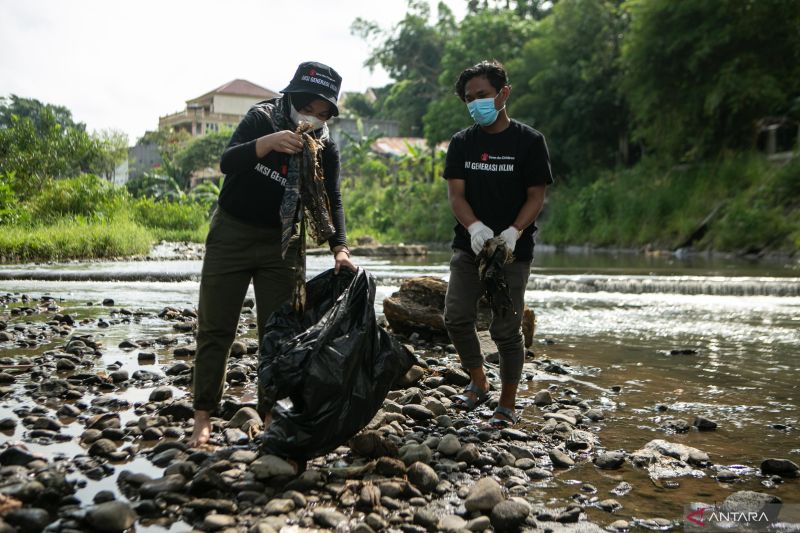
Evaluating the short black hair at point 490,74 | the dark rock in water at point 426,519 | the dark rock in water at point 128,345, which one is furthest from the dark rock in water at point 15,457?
the dark rock in water at point 128,345

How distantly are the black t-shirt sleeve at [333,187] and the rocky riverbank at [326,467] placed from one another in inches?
40.7

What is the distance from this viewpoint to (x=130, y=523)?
2824 millimetres

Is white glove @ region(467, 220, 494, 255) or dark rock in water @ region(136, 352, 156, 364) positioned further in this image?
dark rock in water @ region(136, 352, 156, 364)

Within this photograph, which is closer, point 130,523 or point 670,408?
point 130,523

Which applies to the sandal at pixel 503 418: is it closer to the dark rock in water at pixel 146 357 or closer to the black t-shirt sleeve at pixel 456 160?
the black t-shirt sleeve at pixel 456 160

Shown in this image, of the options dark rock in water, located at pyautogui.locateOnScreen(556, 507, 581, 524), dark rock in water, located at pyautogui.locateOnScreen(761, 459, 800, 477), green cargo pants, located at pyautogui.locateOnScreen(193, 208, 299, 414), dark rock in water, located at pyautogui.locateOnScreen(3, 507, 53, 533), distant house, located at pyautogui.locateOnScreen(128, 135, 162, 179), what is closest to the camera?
dark rock in water, located at pyautogui.locateOnScreen(3, 507, 53, 533)

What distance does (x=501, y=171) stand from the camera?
446 cm

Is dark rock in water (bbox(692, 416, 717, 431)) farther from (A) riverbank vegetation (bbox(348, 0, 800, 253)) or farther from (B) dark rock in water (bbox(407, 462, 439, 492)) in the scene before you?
(A) riverbank vegetation (bbox(348, 0, 800, 253))

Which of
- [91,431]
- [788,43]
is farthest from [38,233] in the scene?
[788,43]

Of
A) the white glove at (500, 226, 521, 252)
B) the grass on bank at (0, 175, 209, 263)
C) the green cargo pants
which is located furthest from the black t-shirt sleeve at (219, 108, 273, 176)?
the grass on bank at (0, 175, 209, 263)

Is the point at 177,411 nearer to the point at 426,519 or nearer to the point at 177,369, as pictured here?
the point at 177,369

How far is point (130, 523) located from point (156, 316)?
6812 millimetres

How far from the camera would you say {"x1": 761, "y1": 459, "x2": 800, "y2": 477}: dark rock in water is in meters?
3.60

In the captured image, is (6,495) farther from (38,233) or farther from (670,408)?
(38,233)
